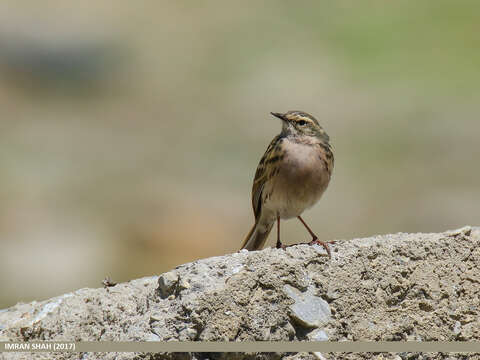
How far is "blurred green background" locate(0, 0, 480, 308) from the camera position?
2167cm

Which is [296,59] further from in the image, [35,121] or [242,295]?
[242,295]

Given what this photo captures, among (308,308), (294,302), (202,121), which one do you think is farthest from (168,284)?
(202,121)

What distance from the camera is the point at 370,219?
74.1 feet

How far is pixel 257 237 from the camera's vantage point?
9750 mm

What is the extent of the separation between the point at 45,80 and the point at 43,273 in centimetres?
1299

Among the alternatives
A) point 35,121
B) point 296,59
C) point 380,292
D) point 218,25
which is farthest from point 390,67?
point 380,292

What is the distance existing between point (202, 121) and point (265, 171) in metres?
19.5

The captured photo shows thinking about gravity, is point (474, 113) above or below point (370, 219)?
above

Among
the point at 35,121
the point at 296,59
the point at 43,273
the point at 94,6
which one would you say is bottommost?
the point at 43,273

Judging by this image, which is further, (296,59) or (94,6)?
A: (94,6)

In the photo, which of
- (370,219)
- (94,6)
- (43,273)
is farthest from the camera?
(94,6)

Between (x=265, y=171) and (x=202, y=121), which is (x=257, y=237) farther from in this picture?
(x=202, y=121)

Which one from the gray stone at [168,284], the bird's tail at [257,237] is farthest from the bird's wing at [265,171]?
the gray stone at [168,284]

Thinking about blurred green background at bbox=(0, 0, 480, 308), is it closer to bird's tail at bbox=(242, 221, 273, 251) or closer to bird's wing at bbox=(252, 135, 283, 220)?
bird's wing at bbox=(252, 135, 283, 220)
